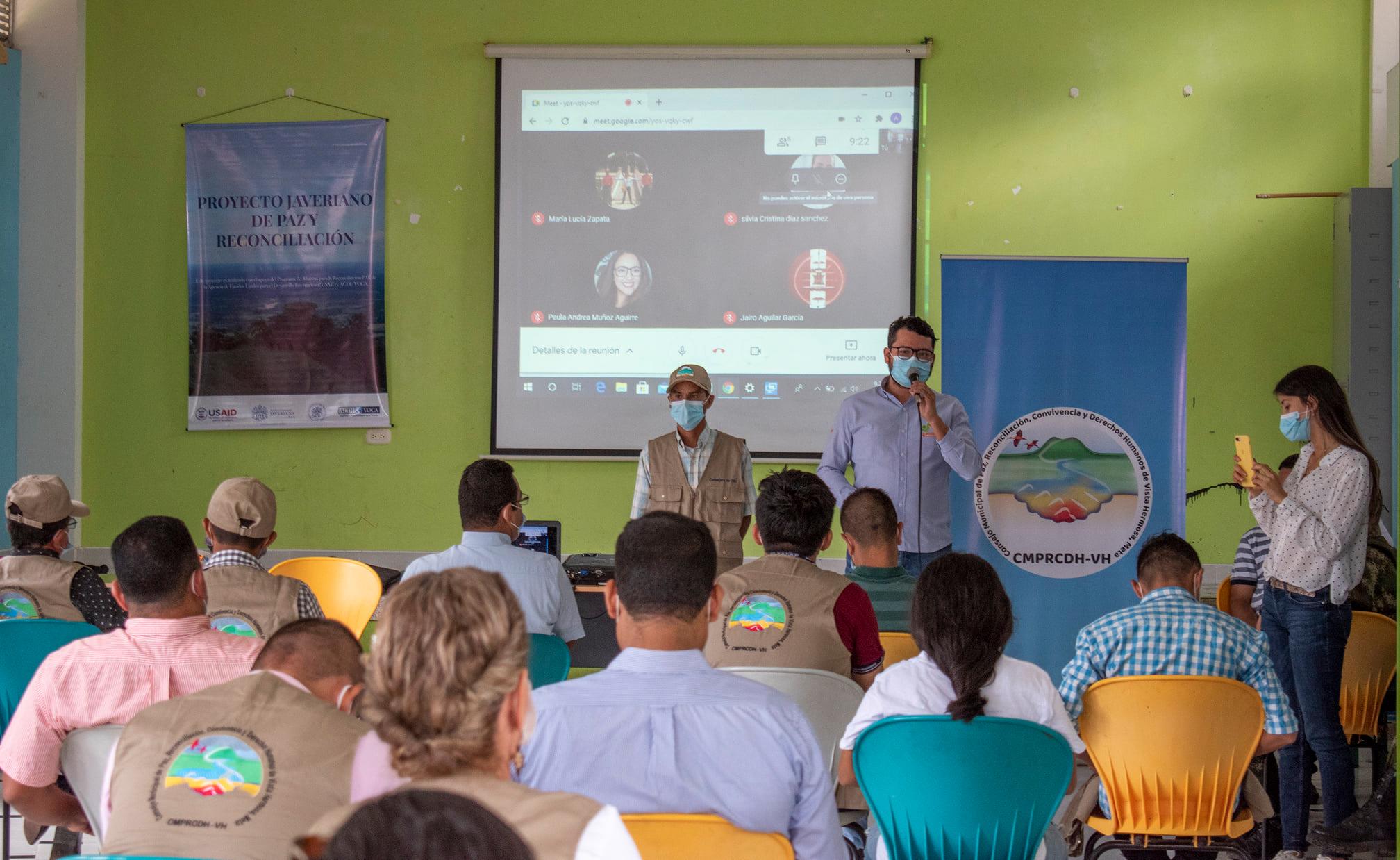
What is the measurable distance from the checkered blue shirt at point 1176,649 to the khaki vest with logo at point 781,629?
1.75 feet

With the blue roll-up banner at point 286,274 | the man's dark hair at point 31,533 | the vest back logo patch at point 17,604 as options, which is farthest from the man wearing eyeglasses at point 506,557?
the blue roll-up banner at point 286,274

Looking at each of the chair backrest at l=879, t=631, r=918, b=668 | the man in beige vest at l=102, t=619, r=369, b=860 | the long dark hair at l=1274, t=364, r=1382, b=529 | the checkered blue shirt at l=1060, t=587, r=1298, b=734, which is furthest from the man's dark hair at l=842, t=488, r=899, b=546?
the man in beige vest at l=102, t=619, r=369, b=860

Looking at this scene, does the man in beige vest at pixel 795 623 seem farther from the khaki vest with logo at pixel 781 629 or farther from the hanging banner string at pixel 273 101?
the hanging banner string at pixel 273 101

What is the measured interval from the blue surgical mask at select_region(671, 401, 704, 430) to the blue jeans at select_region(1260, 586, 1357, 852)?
6.55ft

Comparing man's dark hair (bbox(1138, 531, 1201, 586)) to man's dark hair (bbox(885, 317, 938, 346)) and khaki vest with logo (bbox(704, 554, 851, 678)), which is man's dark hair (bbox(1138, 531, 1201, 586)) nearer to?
khaki vest with logo (bbox(704, 554, 851, 678))

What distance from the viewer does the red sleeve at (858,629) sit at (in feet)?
8.23

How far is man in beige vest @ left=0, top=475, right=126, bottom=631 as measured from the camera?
115 inches

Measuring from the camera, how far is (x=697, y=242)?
563 centimetres

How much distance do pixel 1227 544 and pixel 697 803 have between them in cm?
463

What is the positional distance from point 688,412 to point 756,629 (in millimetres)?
1806

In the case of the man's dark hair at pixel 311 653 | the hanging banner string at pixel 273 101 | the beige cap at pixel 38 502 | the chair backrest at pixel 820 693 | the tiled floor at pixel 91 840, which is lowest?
the tiled floor at pixel 91 840

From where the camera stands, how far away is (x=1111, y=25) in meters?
5.48

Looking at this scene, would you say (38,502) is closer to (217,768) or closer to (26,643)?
(26,643)

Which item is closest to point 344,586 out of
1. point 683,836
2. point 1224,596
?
point 683,836
